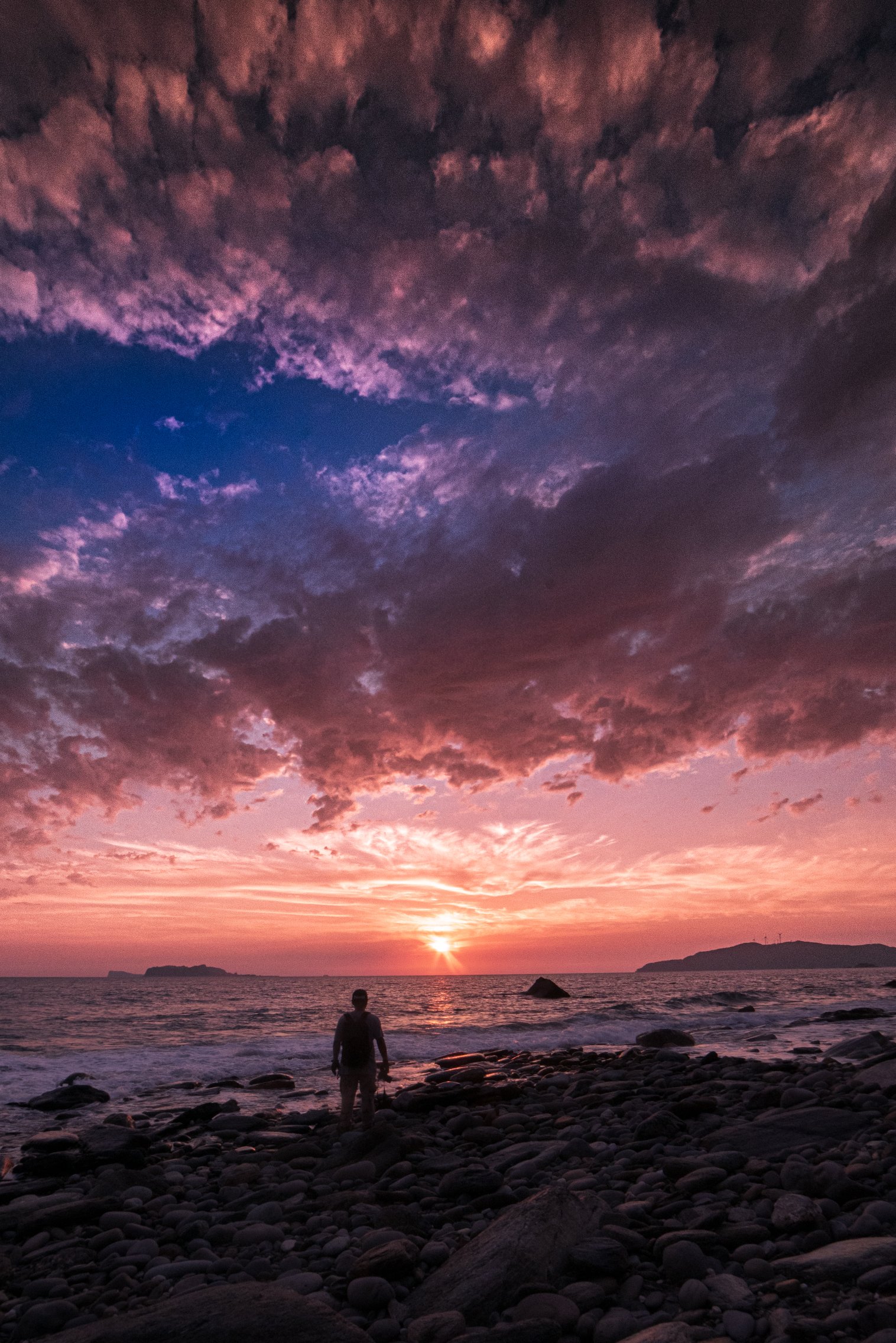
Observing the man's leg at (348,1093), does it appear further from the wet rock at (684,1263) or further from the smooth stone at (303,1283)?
the wet rock at (684,1263)

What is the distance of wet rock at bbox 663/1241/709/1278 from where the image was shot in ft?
19.6

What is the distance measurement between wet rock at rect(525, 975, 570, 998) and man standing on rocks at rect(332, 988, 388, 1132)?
60.5m

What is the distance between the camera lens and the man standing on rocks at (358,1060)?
13094 millimetres

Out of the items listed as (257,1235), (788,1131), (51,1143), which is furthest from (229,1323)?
(51,1143)

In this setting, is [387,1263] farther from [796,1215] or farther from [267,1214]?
[796,1215]

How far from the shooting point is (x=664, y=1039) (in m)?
26.6

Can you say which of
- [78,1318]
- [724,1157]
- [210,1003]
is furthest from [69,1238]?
[210,1003]

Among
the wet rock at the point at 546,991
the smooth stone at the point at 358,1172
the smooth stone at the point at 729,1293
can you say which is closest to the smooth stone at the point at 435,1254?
the smooth stone at the point at 729,1293

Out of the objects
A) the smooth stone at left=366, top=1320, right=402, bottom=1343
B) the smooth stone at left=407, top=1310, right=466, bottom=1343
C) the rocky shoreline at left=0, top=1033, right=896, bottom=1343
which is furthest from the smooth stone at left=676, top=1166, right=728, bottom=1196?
the smooth stone at left=366, top=1320, right=402, bottom=1343

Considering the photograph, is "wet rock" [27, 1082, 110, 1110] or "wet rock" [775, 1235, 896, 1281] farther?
"wet rock" [27, 1082, 110, 1110]

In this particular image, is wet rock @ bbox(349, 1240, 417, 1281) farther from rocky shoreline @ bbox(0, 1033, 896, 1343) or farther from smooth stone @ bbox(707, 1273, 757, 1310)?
smooth stone @ bbox(707, 1273, 757, 1310)

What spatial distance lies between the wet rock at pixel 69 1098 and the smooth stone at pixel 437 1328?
52.4ft

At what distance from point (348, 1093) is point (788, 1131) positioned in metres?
7.47

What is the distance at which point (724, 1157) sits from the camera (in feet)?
28.4
